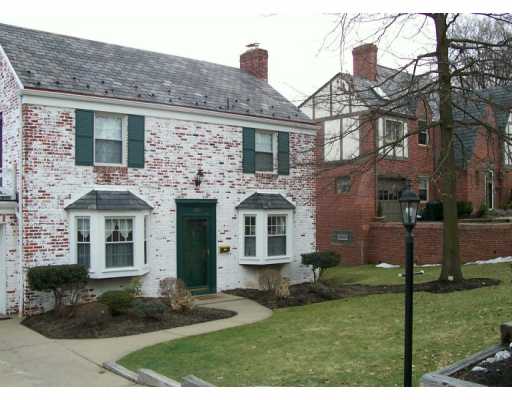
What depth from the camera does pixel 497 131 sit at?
465 inches

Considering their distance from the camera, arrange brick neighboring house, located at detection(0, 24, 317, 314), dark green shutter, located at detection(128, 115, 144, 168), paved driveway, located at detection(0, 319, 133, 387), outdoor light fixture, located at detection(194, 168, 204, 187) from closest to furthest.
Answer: paved driveway, located at detection(0, 319, 133, 387) < brick neighboring house, located at detection(0, 24, 317, 314) < dark green shutter, located at detection(128, 115, 144, 168) < outdoor light fixture, located at detection(194, 168, 204, 187)

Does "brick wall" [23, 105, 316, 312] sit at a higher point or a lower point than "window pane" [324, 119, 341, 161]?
lower

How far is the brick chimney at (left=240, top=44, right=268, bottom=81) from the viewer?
19.8 m

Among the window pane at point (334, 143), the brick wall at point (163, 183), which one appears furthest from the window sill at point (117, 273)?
the window pane at point (334, 143)

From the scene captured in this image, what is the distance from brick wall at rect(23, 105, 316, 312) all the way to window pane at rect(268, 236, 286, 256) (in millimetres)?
614

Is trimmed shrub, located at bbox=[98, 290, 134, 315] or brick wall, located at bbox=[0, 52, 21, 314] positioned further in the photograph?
brick wall, located at bbox=[0, 52, 21, 314]

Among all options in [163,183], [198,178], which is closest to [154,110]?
[163,183]

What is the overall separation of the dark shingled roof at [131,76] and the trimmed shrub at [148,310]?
518 centimetres

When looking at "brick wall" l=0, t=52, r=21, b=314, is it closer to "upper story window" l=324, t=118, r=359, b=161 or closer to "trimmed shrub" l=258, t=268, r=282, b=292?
"trimmed shrub" l=258, t=268, r=282, b=292

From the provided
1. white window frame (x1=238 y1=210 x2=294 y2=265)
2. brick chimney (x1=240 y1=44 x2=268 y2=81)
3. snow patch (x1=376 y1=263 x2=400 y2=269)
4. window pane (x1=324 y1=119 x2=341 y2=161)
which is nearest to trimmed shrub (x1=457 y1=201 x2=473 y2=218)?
snow patch (x1=376 y1=263 x2=400 y2=269)

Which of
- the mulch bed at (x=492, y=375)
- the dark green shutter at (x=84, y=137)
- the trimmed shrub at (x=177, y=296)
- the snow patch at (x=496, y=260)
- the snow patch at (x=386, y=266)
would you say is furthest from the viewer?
the snow patch at (x=386, y=266)

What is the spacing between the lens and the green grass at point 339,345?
714 cm

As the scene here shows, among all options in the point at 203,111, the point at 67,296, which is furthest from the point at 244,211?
the point at 67,296

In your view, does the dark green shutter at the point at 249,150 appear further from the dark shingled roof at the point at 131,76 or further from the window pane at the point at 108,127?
the window pane at the point at 108,127
